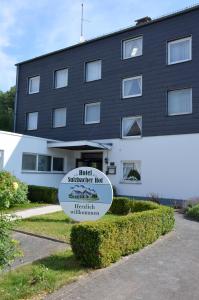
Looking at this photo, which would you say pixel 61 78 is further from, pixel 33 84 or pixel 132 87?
pixel 132 87

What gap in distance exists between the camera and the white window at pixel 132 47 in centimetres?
2309

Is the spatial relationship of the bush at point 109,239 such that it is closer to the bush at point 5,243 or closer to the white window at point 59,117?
the bush at point 5,243

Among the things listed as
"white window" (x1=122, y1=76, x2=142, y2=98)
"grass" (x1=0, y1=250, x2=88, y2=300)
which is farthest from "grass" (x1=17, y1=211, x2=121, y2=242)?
"white window" (x1=122, y1=76, x2=142, y2=98)

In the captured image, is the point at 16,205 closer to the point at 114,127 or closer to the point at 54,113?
the point at 114,127

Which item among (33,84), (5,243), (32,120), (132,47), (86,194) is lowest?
(5,243)

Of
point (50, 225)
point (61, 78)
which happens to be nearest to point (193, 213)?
point (50, 225)

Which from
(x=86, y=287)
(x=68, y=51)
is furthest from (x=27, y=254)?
(x=68, y=51)

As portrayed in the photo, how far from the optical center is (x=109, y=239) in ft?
25.6

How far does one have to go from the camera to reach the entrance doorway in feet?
80.0

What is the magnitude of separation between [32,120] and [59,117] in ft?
8.93

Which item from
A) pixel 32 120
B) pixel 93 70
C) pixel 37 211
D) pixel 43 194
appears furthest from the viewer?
pixel 32 120

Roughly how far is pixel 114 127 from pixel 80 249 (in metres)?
16.1

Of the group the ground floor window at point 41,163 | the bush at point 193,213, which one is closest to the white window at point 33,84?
the ground floor window at point 41,163

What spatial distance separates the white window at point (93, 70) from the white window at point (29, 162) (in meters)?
6.28
